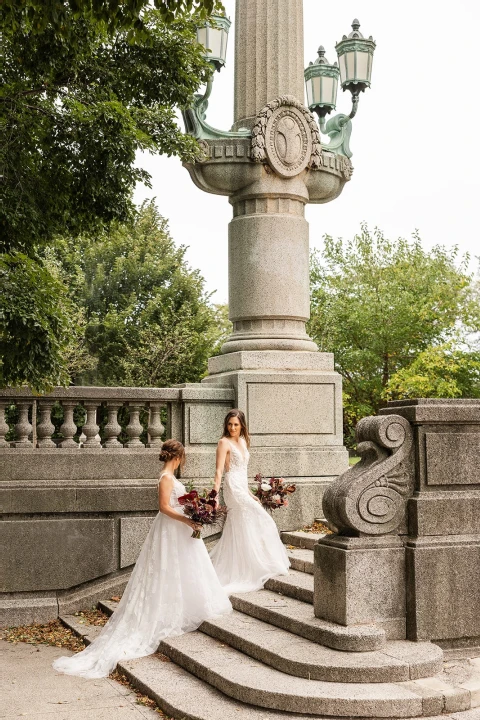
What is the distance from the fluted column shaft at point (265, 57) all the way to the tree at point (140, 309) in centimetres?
1847

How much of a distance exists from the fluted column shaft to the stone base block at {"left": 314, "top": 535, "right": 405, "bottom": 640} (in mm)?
6773

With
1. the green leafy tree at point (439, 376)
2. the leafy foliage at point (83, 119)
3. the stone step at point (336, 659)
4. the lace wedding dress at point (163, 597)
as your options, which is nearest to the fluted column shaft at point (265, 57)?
the leafy foliage at point (83, 119)

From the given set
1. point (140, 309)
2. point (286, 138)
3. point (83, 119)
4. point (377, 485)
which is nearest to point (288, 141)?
point (286, 138)

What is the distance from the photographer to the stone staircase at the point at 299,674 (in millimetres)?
6031

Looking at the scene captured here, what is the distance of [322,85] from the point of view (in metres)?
12.6

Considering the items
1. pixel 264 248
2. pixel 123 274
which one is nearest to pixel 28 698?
pixel 264 248

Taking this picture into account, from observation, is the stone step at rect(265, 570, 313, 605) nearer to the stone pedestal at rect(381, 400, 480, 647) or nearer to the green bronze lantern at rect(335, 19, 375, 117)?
the stone pedestal at rect(381, 400, 480, 647)

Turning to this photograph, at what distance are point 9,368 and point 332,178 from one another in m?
5.75

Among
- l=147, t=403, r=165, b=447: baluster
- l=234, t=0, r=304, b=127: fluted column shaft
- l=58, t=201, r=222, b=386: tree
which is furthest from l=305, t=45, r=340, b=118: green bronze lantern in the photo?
l=58, t=201, r=222, b=386: tree

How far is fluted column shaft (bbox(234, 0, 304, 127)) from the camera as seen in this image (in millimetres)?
11859

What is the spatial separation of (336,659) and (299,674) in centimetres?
30

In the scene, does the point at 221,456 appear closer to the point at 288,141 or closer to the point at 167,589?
the point at 167,589

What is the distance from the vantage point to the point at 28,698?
709cm

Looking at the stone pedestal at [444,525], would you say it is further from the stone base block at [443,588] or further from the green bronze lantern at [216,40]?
the green bronze lantern at [216,40]
